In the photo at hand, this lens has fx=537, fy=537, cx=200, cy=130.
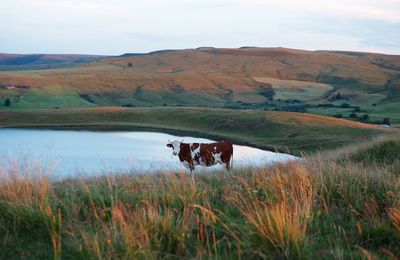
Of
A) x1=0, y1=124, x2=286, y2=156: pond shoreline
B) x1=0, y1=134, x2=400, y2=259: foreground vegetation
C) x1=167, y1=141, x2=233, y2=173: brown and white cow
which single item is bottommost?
x1=0, y1=124, x2=286, y2=156: pond shoreline

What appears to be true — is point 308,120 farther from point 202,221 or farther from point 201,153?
point 202,221

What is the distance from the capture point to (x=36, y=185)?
28.1 feet

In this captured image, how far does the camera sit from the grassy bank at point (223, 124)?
55562mm

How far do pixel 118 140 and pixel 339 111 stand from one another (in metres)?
48.4

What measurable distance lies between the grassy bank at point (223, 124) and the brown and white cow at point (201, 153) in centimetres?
3432

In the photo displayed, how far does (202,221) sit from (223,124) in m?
62.4

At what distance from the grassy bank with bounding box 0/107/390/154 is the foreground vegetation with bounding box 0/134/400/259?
42270mm

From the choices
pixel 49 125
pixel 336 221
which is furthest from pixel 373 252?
pixel 49 125

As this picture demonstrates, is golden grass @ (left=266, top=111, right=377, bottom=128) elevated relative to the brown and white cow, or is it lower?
lower

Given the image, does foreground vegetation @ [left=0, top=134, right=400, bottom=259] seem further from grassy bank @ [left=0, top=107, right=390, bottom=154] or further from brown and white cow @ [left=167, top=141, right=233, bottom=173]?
grassy bank @ [left=0, top=107, right=390, bottom=154]

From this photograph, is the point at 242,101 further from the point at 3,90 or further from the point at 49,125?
the point at 49,125

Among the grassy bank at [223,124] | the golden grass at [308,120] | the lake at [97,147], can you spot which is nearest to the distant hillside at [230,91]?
the golden grass at [308,120]

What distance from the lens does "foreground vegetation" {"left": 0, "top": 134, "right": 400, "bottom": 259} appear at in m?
6.16

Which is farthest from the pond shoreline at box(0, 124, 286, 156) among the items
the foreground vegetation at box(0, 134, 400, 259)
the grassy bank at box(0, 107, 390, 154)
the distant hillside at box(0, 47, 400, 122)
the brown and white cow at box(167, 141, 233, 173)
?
the foreground vegetation at box(0, 134, 400, 259)
